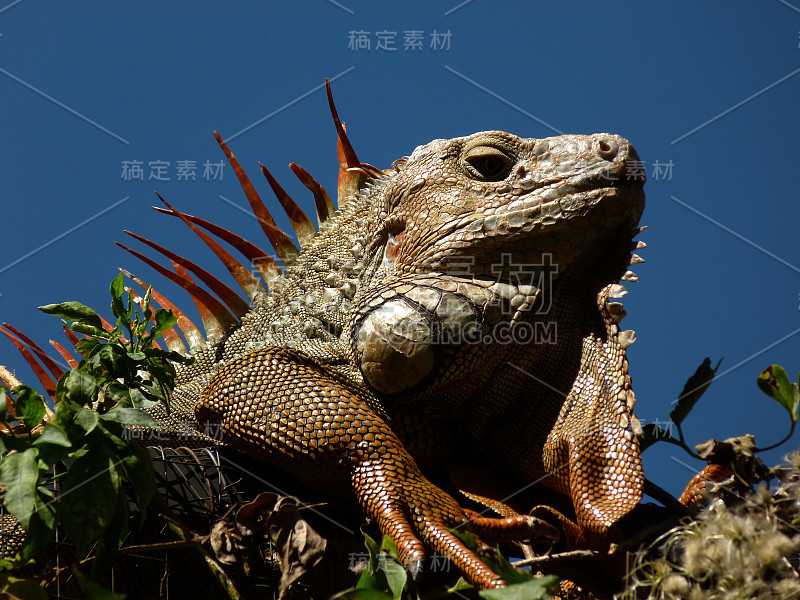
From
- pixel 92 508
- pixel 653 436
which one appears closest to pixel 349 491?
pixel 92 508

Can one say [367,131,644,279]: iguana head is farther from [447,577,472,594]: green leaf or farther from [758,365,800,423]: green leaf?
[447,577,472,594]: green leaf

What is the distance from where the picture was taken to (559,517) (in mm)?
2766

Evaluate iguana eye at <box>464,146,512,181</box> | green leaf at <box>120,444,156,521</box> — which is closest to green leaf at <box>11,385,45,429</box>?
green leaf at <box>120,444,156,521</box>

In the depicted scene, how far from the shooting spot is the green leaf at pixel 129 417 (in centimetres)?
234

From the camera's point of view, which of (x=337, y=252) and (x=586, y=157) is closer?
(x=586, y=157)

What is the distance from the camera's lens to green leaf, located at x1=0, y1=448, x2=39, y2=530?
2150 millimetres

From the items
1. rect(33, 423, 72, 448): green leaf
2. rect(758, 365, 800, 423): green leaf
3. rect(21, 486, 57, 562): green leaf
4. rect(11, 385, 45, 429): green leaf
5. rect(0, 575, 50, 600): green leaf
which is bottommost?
rect(758, 365, 800, 423): green leaf

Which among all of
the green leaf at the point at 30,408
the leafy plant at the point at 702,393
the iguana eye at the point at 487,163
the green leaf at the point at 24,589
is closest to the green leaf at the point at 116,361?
the green leaf at the point at 30,408

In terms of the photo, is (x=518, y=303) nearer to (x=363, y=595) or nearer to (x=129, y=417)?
(x=363, y=595)

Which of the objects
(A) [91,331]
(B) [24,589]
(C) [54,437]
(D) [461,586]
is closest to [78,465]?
(C) [54,437]

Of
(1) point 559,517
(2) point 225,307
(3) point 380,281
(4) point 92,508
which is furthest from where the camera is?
(2) point 225,307

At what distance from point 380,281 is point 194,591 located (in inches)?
52.2

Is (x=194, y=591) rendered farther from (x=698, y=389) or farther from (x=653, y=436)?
(x=698, y=389)

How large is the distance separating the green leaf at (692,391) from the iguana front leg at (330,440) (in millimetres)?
690
